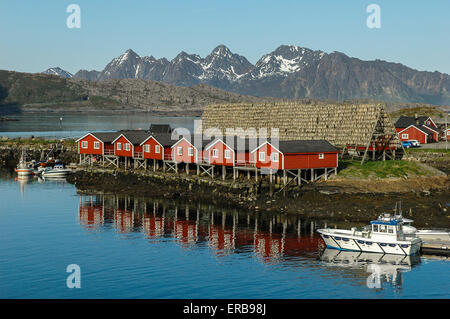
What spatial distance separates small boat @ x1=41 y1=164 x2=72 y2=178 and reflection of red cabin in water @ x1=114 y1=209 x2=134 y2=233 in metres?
31.4

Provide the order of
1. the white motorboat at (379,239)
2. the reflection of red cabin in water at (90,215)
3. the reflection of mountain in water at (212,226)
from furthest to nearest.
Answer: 1. the reflection of red cabin in water at (90,215)
2. the reflection of mountain in water at (212,226)
3. the white motorboat at (379,239)

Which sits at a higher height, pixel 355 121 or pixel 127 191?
pixel 355 121

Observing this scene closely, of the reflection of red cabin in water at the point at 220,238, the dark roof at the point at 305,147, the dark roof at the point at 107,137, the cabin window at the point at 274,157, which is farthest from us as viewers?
the dark roof at the point at 107,137

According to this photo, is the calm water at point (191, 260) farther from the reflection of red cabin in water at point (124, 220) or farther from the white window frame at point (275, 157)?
the white window frame at point (275, 157)

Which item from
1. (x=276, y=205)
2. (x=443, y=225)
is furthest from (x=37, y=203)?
(x=443, y=225)

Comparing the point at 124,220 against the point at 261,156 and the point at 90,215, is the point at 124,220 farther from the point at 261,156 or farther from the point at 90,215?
the point at 261,156

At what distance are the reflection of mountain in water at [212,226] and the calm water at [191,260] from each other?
0.28ft

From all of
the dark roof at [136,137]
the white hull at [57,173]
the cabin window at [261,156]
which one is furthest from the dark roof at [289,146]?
the white hull at [57,173]

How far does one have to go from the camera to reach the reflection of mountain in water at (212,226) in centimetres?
4741

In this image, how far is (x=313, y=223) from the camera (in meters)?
54.6

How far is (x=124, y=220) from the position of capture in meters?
58.7

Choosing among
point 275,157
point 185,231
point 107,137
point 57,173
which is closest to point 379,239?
point 185,231

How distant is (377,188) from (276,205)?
12.3 metres
